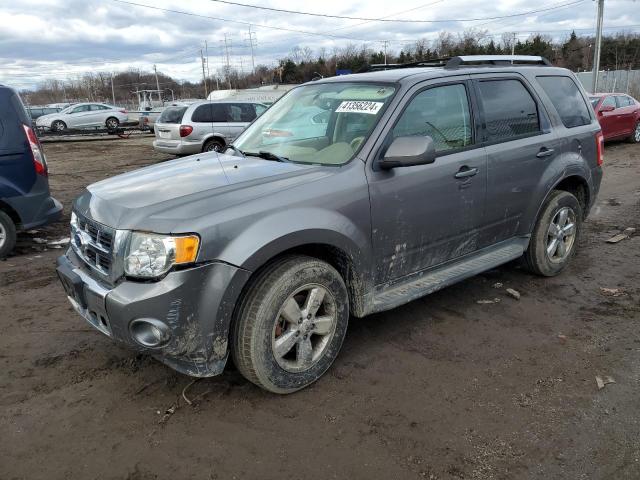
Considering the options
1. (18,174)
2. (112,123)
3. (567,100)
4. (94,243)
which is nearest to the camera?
(94,243)

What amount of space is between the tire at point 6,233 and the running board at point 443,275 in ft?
15.1

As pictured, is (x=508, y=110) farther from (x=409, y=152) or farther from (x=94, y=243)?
(x=94, y=243)

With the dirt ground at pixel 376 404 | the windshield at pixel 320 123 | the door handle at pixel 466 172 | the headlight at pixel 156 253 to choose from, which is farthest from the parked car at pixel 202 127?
the headlight at pixel 156 253

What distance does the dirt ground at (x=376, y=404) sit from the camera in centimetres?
254

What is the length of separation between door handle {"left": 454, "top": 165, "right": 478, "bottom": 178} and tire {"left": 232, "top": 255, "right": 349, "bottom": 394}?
125 centimetres

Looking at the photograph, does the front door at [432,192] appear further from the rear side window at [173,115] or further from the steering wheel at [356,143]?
the rear side window at [173,115]

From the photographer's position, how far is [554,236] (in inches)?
191

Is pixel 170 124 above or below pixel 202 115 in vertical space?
below

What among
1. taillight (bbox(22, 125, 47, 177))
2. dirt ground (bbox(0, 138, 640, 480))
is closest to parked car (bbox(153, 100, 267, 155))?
taillight (bbox(22, 125, 47, 177))

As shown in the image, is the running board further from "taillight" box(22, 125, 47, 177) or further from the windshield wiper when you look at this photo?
"taillight" box(22, 125, 47, 177)

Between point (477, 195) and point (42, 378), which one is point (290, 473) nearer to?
point (42, 378)

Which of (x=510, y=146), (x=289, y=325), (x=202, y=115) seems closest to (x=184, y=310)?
(x=289, y=325)

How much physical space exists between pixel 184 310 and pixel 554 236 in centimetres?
366

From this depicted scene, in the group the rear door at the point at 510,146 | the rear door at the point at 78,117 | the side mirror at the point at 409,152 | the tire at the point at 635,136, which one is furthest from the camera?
the rear door at the point at 78,117
